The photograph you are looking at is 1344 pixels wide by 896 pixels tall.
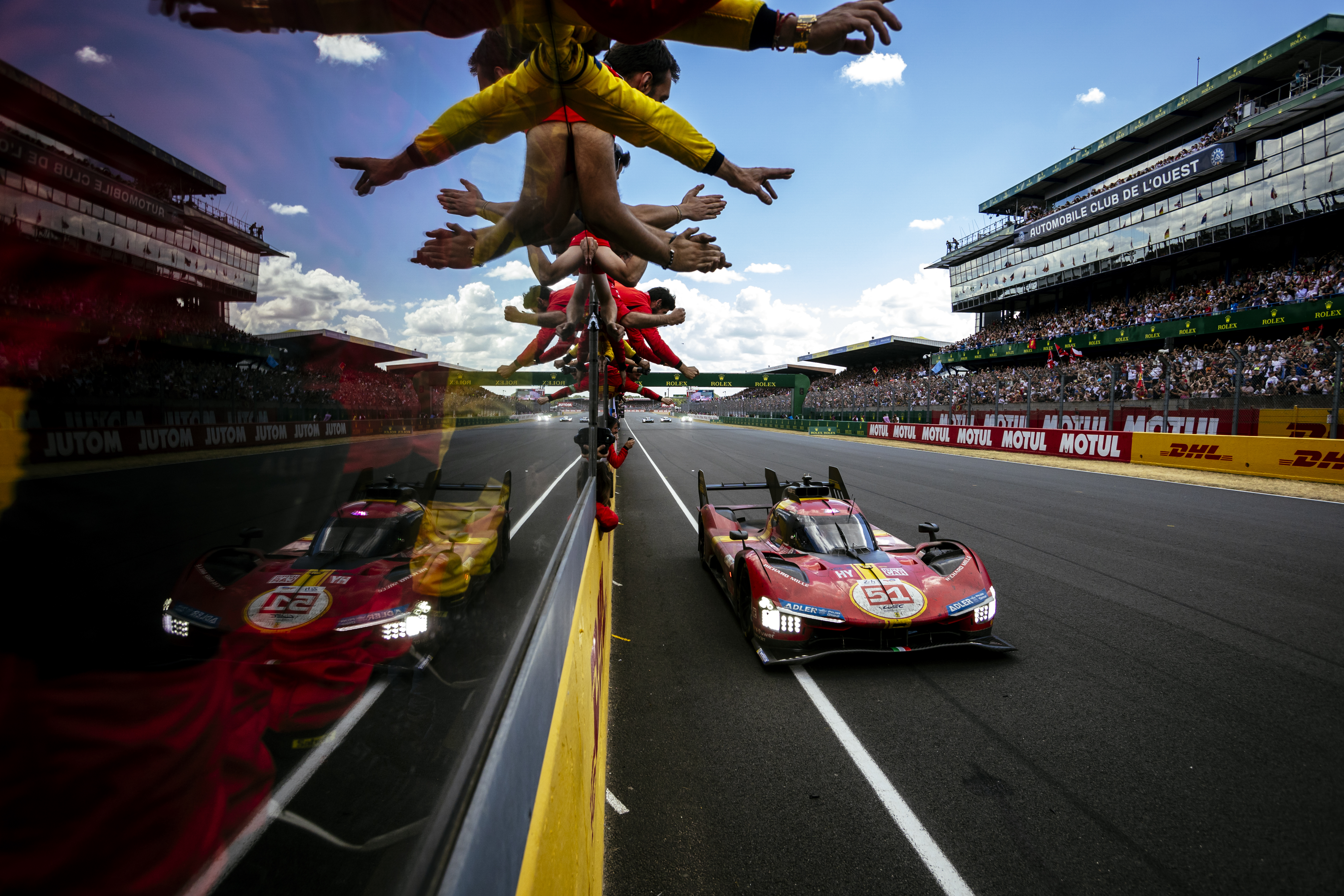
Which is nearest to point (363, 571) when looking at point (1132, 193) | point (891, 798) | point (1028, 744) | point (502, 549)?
point (502, 549)

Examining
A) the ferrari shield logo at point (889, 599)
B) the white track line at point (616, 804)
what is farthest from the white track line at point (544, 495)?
the white track line at point (616, 804)

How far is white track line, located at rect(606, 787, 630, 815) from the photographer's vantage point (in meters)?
2.64

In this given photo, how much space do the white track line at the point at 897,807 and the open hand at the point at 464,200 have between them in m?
2.82

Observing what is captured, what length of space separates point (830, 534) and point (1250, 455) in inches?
540

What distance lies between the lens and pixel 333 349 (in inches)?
45.7

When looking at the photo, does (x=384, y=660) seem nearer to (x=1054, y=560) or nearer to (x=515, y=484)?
(x=515, y=484)

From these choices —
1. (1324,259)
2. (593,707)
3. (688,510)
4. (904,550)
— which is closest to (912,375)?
(1324,259)

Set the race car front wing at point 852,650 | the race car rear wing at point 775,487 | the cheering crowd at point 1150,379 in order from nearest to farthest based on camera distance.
Result: the race car front wing at point 852,650 → the race car rear wing at point 775,487 → the cheering crowd at point 1150,379

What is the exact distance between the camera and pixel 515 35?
4.50 feet

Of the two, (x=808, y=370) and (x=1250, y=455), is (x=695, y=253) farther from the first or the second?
(x=808, y=370)

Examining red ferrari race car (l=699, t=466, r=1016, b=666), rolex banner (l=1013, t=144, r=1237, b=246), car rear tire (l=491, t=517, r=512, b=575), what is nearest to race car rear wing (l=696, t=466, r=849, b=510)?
red ferrari race car (l=699, t=466, r=1016, b=666)

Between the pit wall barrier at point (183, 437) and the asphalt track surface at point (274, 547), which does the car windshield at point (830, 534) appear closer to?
the asphalt track surface at point (274, 547)

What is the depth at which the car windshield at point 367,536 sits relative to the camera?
1861mm

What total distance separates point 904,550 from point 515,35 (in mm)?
4992
